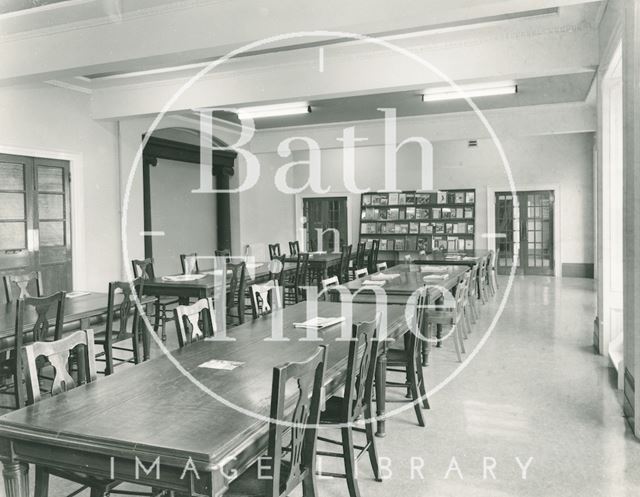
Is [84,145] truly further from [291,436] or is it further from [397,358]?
[291,436]

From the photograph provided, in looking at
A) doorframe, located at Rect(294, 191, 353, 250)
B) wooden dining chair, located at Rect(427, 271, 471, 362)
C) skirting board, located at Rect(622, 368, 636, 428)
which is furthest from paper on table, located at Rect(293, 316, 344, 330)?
doorframe, located at Rect(294, 191, 353, 250)

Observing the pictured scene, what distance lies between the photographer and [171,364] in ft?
8.78

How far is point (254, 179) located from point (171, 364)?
9.99 metres

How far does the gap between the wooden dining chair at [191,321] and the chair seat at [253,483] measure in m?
1.08

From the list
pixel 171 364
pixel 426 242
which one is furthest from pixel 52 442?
pixel 426 242

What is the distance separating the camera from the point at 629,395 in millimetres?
3863

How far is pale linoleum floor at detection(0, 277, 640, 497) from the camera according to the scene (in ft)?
9.48

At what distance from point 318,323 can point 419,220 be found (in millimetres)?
10235

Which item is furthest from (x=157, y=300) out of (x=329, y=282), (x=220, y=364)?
(x=220, y=364)

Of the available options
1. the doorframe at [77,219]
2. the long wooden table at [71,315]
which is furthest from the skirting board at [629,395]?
the doorframe at [77,219]

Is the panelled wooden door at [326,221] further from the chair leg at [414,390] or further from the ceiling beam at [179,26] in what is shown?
the chair leg at [414,390]

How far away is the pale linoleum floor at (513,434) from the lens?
2.89m

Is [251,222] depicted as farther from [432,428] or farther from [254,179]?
[432,428]

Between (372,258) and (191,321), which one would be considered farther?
(372,258)
